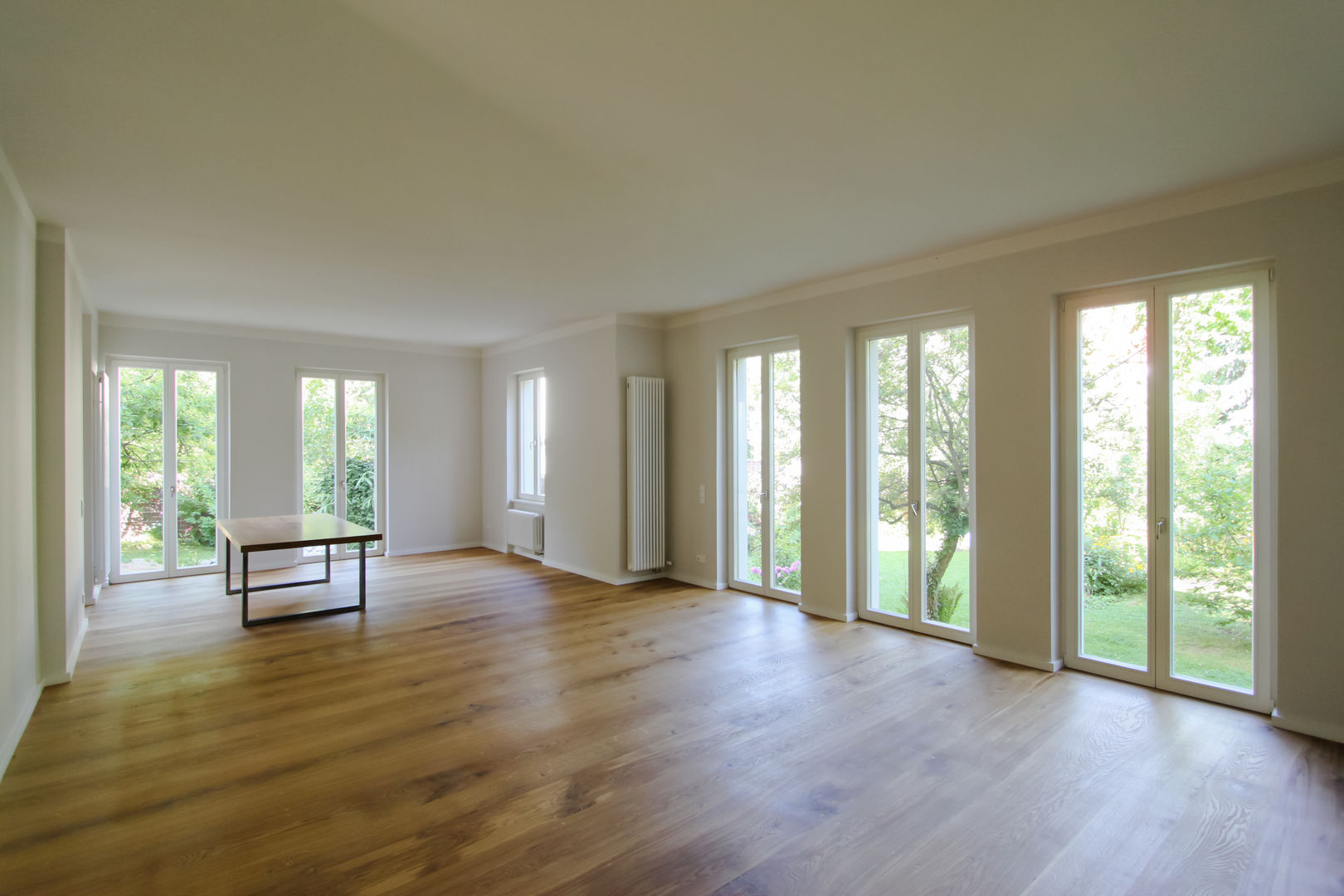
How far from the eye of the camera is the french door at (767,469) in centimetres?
536

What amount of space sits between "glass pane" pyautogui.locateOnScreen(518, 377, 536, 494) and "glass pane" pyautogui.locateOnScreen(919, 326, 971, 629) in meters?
4.66

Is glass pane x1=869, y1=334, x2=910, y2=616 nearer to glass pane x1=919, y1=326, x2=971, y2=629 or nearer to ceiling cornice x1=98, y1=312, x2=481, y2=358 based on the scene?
glass pane x1=919, y1=326, x2=971, y2=629

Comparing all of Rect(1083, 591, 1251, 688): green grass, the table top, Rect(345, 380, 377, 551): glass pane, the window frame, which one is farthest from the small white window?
Rect(1083, 591, 1251, 688): green grass

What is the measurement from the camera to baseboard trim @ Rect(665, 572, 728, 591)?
586 centimetres

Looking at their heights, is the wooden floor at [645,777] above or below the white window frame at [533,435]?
below

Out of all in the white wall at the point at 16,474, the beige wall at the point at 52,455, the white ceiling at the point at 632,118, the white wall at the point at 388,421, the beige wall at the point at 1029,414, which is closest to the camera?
the white ceiling at the point at 632,118

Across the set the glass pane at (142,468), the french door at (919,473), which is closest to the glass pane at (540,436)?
the glass pane at (142,468)

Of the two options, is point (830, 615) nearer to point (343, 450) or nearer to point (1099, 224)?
point (1099, 224)

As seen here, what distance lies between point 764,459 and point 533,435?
324 centimetres

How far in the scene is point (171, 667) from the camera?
3.83 metres

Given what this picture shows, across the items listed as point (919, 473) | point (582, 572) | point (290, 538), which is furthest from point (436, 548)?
point (919, 473)

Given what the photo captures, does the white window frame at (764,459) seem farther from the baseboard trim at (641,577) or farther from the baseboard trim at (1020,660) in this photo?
the baseboard trim at (1020,660)

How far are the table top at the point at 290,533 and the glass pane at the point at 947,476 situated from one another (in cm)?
382

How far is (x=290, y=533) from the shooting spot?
16.3ft
